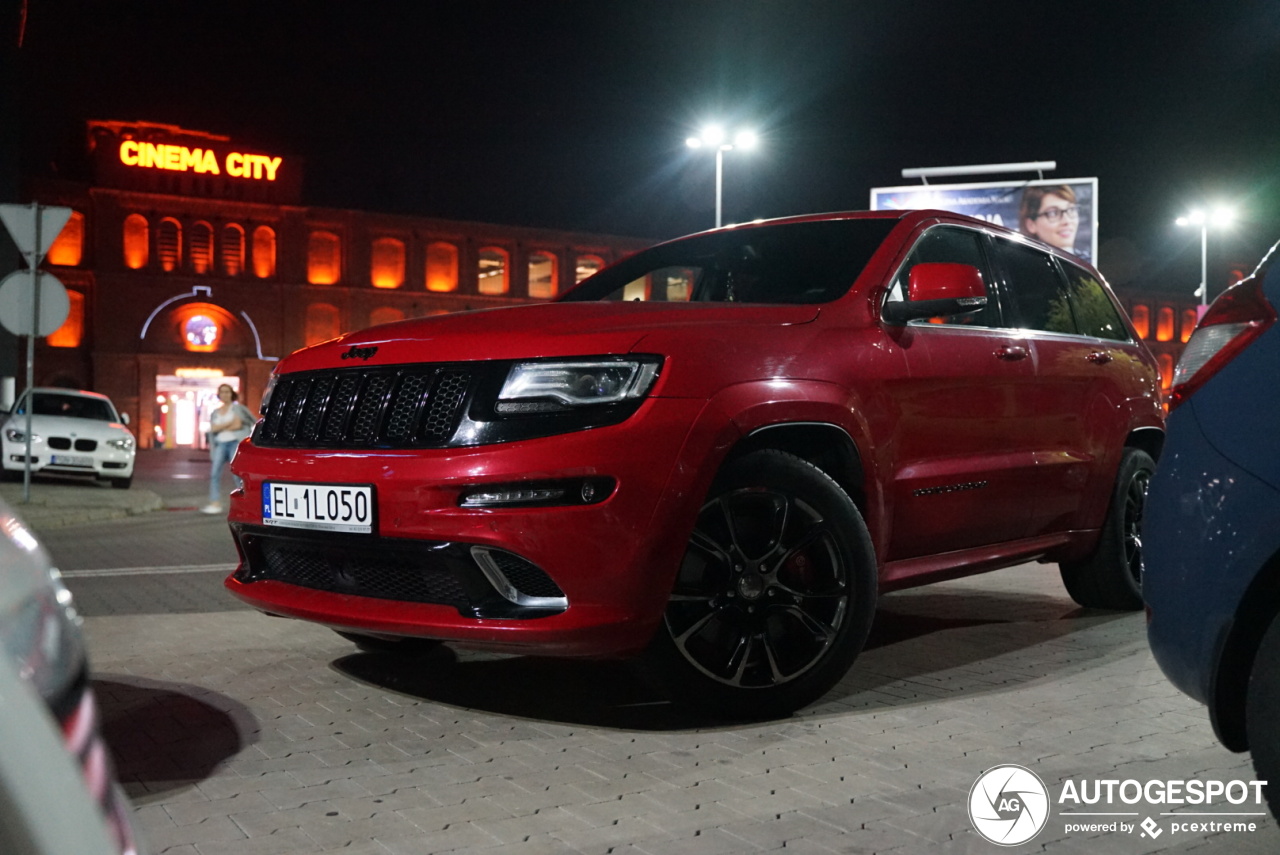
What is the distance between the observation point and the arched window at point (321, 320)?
56281 mm

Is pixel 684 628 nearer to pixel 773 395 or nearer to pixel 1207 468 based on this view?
pixel 773 395

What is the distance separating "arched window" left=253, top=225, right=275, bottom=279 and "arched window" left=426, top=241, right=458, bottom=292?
7.46 m

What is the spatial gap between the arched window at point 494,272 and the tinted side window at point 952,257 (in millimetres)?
56188

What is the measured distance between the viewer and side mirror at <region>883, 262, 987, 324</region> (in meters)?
4.43

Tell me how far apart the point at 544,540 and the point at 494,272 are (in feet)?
191

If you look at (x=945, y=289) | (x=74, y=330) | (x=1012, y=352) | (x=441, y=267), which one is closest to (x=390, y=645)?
(x=945, y=289)

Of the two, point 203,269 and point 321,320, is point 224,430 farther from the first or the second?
point 321,320

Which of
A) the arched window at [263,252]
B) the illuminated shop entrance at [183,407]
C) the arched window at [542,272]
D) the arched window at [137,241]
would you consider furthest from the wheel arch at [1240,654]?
the arched window at [542,272]

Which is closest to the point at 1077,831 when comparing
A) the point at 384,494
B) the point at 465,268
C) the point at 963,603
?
the point at 384,494

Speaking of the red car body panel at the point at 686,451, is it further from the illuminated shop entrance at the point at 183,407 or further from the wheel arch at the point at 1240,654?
the illuminated shop entrance at the point at 183,407

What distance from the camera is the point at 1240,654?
2.62 m

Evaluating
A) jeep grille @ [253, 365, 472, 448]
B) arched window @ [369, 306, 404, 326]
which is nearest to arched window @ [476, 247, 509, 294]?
arched window @ [369, 306, 404, 326]

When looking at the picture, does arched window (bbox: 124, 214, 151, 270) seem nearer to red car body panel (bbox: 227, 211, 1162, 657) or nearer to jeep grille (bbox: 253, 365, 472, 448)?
jeep grille (bbox: 253, 365, 472, 448)

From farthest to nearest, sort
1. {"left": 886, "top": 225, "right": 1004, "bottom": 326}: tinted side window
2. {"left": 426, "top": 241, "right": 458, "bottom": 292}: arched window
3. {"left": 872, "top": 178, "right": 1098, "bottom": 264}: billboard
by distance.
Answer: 1. {"left": 426, "top": 241, "right": 458, "bottom": 292}: arched window
2. {"left": 872, "top": 178, "right": 1098, "bottom": 264}: billboard
3. {"left": 886, "top": 225, "right": 1004, "bottom": 326}: tinted side window
